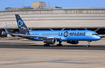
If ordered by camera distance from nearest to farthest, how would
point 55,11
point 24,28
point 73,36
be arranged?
point 73,36
point 24,28
point 55,11

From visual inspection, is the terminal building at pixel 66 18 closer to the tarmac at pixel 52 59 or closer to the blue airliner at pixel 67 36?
the blue airliner at pixel 67 36

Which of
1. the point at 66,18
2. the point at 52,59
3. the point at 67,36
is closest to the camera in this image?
the point at 52,59

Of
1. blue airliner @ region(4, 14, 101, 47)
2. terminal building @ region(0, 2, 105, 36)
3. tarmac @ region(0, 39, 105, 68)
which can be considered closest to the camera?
tarmac @ region(0, 39, 105, 68)

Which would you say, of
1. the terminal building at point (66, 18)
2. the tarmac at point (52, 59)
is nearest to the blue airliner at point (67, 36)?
the tarmac at point (52, 59)

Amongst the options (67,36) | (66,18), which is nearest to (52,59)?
(67,36)

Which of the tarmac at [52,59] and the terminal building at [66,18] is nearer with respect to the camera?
the tarmac at [52,59]

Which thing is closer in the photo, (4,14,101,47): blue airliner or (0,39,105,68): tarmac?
(0,39,105,68): tarmac

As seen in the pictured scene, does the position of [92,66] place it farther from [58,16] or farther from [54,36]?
[58,16]

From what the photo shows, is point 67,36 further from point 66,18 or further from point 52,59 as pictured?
point 66,18

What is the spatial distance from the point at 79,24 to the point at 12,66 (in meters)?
116

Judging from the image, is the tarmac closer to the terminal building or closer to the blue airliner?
the blue airliner

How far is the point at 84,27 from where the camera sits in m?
131

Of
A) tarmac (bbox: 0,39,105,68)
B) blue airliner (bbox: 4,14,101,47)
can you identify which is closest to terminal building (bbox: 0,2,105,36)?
blue airliner (bbox: 4,14,101,47)

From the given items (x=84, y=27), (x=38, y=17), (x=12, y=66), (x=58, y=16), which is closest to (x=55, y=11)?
(x=58, y=16)
